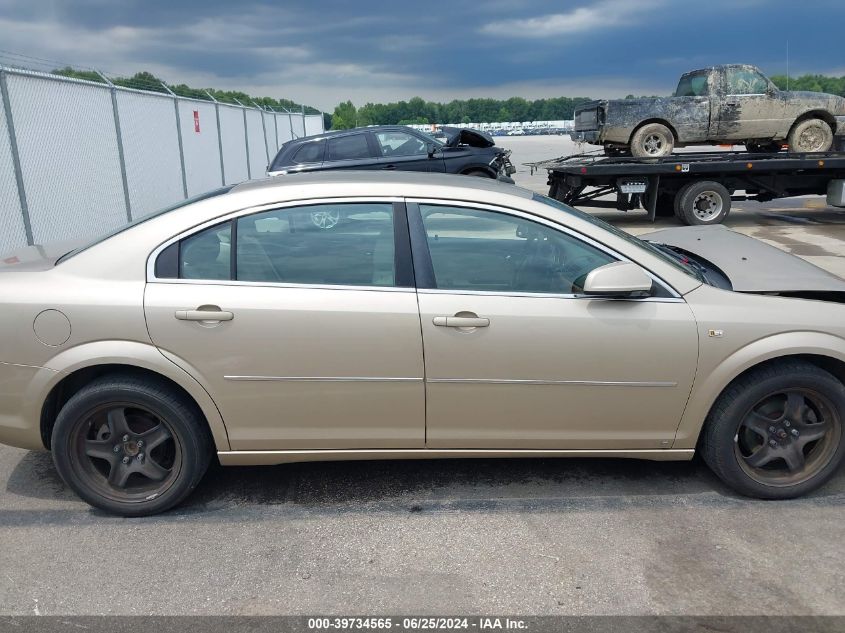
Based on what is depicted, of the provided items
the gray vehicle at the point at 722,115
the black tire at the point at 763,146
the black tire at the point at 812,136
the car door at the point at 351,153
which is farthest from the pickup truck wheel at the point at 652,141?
the car door at the point at 351,153

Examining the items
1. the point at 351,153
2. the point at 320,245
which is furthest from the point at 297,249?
the point at 351,153

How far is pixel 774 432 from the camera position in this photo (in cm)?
348

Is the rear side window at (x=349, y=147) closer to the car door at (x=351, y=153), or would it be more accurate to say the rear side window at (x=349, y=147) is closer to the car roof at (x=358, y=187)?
the car door at (x=351, y=153)

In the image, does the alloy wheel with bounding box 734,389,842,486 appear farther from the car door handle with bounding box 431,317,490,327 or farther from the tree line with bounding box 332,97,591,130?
the tree line with bounding box 332,97,591,130

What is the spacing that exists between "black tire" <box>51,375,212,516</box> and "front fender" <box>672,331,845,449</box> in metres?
2.31

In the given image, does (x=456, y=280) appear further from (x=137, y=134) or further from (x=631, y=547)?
(x=137, y=134)

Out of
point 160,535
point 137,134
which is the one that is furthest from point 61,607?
point 137,134

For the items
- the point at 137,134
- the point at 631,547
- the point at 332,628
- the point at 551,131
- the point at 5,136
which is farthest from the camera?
the point at 551,131

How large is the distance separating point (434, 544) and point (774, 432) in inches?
67.5

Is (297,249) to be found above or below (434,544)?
above

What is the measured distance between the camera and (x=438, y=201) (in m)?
3.46

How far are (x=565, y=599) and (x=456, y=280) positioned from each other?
4.69ft

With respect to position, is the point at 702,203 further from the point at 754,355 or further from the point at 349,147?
the point at 754,355

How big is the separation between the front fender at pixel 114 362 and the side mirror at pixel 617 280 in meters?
1.80
